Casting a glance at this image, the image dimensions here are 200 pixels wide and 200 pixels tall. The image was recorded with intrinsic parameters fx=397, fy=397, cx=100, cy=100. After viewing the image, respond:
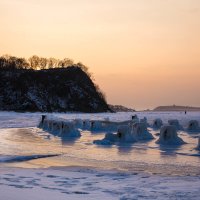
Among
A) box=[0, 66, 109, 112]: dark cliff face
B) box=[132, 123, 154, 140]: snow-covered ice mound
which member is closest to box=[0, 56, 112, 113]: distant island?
box=[0, 66, 109, 112]: dark cliff face

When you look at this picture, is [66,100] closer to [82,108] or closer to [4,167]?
[82,108]

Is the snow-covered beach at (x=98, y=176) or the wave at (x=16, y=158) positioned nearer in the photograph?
the snow-covered beach at (x=98, y=176)

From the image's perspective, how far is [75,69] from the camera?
163875 millimetres

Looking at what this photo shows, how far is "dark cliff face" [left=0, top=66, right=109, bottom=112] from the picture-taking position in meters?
133

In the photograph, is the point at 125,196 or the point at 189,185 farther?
the point at 189,185

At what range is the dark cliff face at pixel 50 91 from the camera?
133m

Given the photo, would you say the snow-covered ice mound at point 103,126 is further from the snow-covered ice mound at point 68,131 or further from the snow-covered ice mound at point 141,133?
the snow-covered ice mound at point 141,133

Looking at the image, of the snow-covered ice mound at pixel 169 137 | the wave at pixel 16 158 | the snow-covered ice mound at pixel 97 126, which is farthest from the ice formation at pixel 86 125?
the wave at pixel 16 158

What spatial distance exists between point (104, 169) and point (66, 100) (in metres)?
134

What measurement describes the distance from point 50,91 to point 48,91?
0.84 meters

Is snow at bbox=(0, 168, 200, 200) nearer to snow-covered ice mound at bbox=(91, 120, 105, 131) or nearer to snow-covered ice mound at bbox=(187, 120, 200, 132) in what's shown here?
snow-covered ice mound at bbox=(91, 120, 105, 131)

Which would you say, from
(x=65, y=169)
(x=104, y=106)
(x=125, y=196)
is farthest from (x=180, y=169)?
(x=104, y=106)

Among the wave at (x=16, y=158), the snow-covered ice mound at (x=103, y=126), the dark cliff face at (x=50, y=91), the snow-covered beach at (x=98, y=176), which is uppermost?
the dark cliff face at (x=50, y=91)

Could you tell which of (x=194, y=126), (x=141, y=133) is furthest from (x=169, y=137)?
(x=194, y=126)
